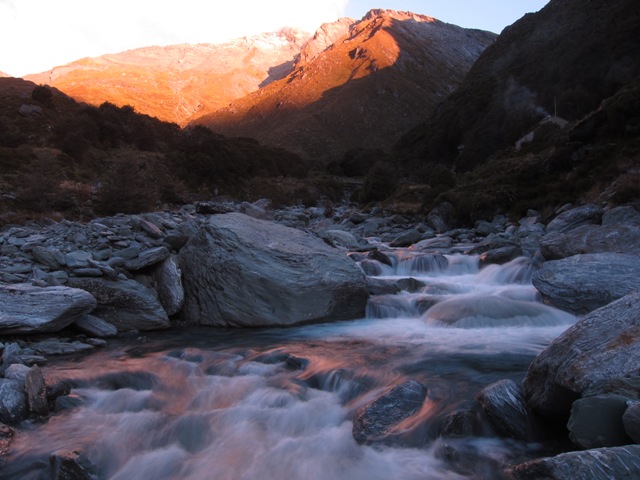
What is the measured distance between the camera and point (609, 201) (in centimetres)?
1177

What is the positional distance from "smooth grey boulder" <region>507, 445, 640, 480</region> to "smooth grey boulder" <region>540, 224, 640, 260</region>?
22.1ft

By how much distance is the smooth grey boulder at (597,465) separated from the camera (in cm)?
246

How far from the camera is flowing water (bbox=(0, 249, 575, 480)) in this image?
3744 millimetres

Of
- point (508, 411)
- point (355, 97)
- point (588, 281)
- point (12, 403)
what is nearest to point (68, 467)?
point (12, 403)

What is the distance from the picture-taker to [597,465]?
252 cm

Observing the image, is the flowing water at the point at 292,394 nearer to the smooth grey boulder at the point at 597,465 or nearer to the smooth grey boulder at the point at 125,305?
the smooth grey boulder at the point at 125,305

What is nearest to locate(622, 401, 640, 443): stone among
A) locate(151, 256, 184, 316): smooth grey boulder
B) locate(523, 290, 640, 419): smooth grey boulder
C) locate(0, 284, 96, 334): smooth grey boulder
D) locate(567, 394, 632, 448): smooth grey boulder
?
locate(567, 394, 632, 448): smooth grey boulder

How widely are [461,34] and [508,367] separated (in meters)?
178

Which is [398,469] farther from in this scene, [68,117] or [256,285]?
[68,117]

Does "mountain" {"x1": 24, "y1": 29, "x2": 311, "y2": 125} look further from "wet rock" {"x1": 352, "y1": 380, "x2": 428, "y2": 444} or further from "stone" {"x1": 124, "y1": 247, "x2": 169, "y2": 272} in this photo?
"wet rock" {"x1": 352, "y1": 380, "x2": 428, "y2": 444}

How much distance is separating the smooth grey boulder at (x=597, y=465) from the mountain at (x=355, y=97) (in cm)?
7126

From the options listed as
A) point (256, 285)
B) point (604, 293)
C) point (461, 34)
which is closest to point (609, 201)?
point (604, 293)

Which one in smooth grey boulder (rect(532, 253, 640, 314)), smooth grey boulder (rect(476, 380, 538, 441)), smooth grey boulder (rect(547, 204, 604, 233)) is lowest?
smooth grey boulder (rect(476, 380, 538, 441))

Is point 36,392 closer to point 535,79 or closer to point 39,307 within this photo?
point 39,307
